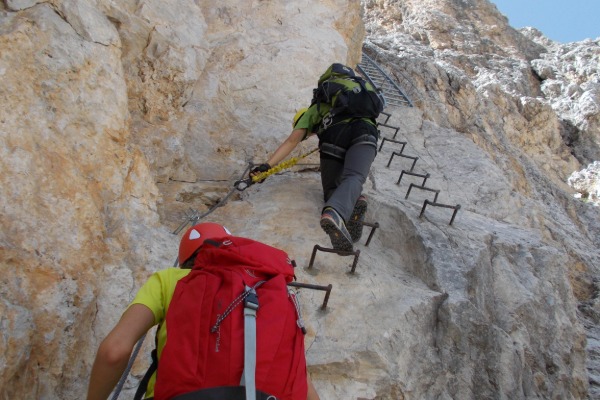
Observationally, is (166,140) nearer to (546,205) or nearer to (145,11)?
(145,11)

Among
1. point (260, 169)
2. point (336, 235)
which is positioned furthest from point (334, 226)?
point (260, 169)

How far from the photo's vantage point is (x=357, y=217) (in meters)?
4.84

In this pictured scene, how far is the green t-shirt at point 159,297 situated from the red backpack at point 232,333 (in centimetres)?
13

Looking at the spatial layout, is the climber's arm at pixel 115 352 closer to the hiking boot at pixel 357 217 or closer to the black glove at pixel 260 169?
the black glove at pixel 260 169

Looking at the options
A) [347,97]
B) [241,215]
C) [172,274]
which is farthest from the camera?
[241,215]

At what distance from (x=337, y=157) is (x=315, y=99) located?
645 mm

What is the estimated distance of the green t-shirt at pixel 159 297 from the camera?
2.18 meters

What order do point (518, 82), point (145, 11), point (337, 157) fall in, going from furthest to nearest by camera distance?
1. point (518, 82)
2. point (145, 11)
3. point (337, 157)

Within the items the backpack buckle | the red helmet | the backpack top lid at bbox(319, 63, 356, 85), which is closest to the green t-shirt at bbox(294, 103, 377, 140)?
the backpack top lid at bbox(319, 63, 356, 85)

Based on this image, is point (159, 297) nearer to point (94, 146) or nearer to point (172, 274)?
point (172, 274)

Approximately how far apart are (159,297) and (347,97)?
118 inches

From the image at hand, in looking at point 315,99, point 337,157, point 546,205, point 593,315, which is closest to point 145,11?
point 315,99

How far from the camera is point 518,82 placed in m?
21.5

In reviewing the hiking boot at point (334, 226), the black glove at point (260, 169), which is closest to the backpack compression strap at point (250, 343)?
the hiking boot at point (334, 226)
